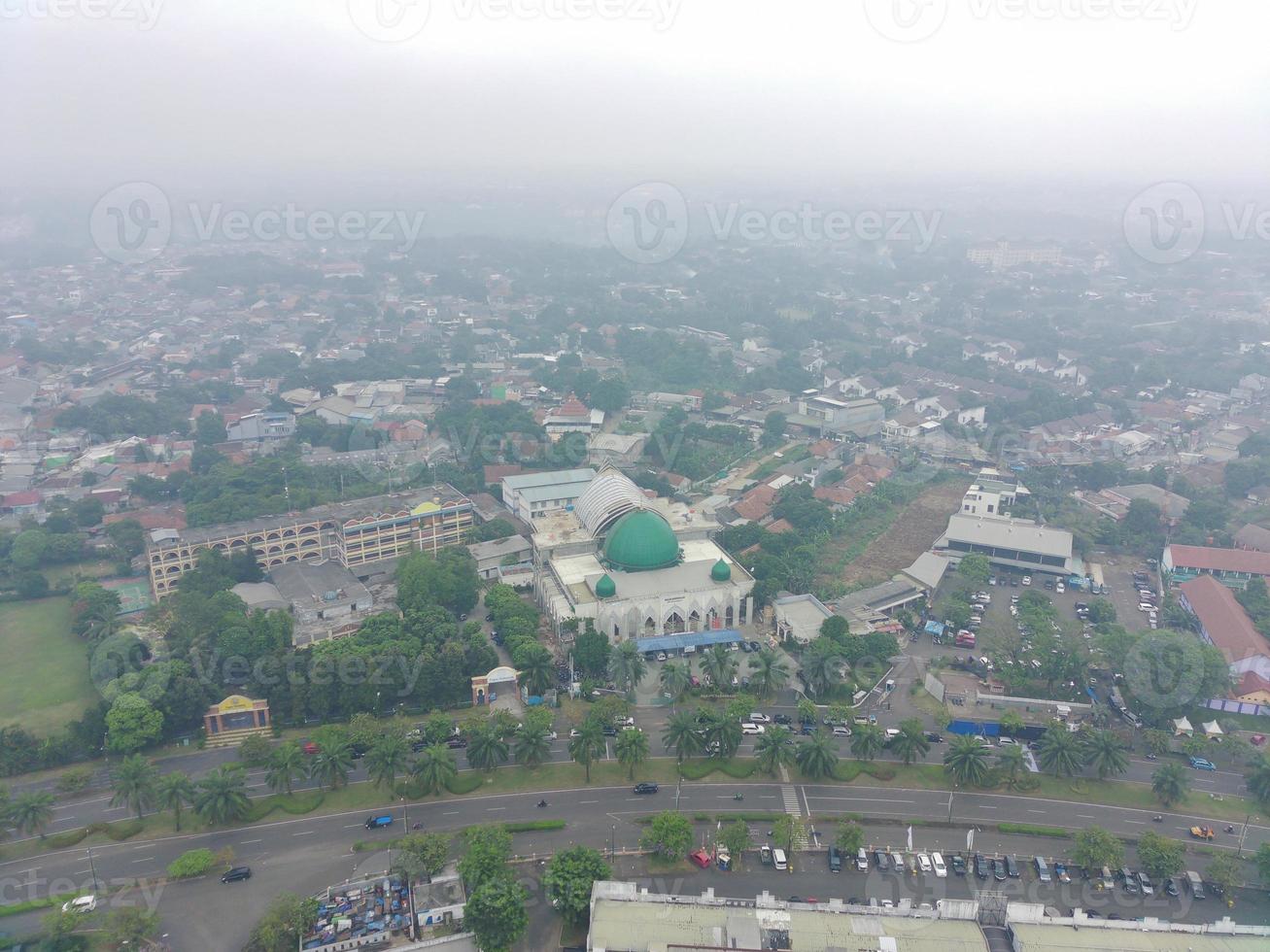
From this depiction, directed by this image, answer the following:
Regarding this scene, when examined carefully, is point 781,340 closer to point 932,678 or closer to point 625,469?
point 625,469

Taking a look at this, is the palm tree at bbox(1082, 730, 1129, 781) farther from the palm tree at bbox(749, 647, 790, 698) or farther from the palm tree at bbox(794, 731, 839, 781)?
the palm tree at bbox(749, 647, 790, 698)

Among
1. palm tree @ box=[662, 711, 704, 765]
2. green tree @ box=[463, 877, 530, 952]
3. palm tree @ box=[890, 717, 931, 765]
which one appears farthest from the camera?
palm tree @ box=[890, 717, 931, 765]

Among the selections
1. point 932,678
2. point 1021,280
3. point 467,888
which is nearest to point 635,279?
point 1021,280

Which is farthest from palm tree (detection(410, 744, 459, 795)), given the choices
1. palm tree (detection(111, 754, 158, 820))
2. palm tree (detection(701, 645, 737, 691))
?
palm tree (detection(701, 645, 737, 691))

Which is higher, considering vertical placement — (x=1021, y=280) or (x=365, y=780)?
(x=1021, y=280)

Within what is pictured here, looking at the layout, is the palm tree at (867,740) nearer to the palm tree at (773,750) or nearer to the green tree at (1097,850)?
the palm tree at (773,750)

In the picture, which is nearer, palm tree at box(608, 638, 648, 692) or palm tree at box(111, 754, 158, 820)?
palm tree at box(111, 754, 158, 820)

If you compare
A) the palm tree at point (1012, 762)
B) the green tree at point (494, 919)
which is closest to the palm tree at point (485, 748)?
the green tree at point (494, 919)
